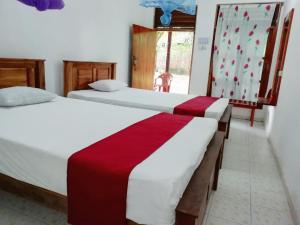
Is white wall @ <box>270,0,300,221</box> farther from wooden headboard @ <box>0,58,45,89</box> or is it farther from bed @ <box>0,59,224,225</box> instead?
wooden headboard @ <box>0,58,45,89</box>

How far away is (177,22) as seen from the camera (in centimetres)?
509

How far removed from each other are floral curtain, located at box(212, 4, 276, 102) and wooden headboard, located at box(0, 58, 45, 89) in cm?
336

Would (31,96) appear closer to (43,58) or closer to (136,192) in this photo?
(43,58)

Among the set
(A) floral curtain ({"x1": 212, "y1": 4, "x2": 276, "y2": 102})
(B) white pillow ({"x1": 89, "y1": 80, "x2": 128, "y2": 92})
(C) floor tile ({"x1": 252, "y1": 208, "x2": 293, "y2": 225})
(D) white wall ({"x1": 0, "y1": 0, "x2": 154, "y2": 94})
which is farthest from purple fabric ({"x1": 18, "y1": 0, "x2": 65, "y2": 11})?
(A) floral curtain ({"x1": 212, "y1": 4, "x2": 276, "y2": 102})

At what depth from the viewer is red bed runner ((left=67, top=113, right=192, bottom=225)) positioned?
105cm

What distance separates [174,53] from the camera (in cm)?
678

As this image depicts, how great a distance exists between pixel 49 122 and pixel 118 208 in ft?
3.14

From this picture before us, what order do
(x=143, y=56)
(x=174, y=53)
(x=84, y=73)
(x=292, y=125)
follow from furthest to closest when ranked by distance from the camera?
1. (x=174, y=53)
2. (x=143, y=56)
3. (x=84, y=73)
4. (x=292, y=125)

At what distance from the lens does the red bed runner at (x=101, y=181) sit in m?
1.05

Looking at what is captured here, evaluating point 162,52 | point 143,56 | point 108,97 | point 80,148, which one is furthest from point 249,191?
point 162,52

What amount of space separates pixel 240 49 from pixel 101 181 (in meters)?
4.20

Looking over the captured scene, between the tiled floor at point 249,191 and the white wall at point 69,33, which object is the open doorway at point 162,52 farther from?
the tiled floor at point 249,191

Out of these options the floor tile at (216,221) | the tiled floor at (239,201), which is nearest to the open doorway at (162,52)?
the tiled floor at (239,201)

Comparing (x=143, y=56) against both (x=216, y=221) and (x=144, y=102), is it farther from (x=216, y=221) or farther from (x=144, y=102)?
(x=216, y=221)
